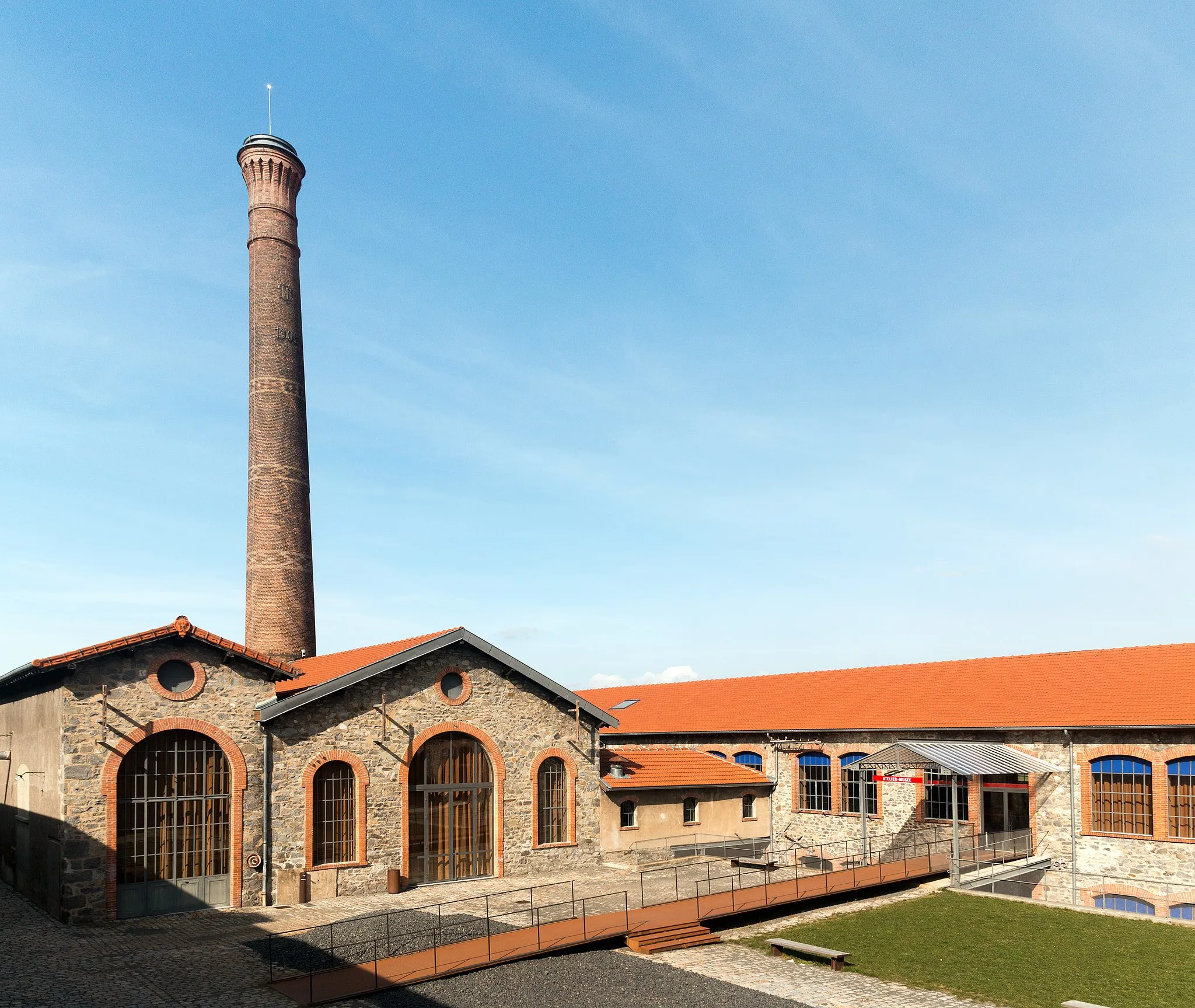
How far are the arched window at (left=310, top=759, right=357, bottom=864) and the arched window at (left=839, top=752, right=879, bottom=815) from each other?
15.8 m

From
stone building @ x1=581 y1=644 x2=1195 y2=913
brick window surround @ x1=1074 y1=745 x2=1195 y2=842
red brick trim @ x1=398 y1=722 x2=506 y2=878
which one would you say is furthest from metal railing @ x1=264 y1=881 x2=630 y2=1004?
brick window surround @ x1=1074 y1=745 x2=1195 y2=842

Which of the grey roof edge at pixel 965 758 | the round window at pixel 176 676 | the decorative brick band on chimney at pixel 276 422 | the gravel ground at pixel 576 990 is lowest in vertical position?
the gravel ground at pixel 576 990

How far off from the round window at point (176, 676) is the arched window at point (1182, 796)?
943 inches

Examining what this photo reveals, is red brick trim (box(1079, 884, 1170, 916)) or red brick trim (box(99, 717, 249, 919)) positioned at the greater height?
red brick trim (box(99, 717, 249, 919))

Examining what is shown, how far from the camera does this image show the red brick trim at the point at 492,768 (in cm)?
2414

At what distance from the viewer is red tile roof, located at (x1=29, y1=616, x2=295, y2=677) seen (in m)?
20.0

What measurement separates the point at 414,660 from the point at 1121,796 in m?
18.8

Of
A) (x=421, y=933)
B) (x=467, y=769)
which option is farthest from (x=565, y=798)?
(x=421, y=933)

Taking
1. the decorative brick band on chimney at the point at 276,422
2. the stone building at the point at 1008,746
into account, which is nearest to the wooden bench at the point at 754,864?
the stone building at the point at 1008,746

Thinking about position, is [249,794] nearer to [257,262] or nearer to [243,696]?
[243,696]

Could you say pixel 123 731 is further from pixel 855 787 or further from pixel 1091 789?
pixel 1091 789

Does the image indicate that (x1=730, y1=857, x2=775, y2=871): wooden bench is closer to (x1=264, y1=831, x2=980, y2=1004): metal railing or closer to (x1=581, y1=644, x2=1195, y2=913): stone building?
(x1=264, y1=831, x2=980, y2=1004): metal railing

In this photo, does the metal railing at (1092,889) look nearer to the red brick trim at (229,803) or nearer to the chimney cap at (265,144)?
the red brick trim at (229,803)

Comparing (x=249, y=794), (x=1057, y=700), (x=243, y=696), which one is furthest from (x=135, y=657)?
(x=1057, y=700)
